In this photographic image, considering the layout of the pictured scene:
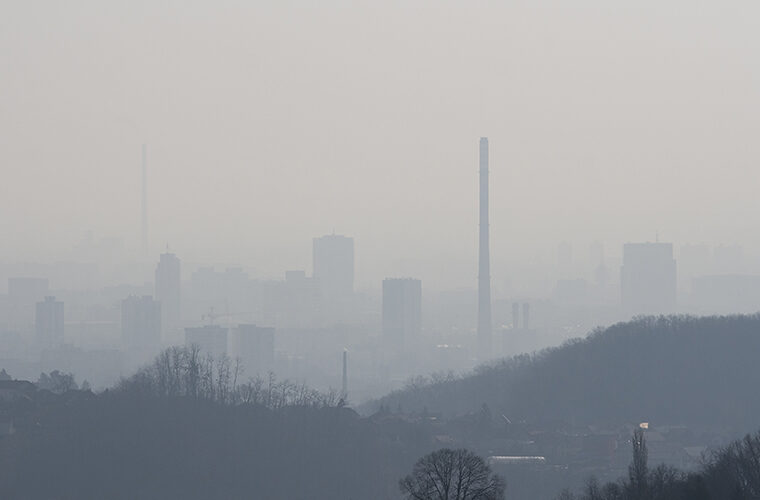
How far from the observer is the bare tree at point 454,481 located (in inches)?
864

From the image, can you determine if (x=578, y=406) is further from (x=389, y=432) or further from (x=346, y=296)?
(x=346, y=296)

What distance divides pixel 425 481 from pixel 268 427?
51.3ft

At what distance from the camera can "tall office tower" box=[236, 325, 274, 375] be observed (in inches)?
3319

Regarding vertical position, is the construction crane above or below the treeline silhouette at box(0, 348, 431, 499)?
above

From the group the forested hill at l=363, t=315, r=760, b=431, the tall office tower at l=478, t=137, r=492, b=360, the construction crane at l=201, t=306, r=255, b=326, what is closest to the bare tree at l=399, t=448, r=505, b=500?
the forested hill at l=363, t=315, r=760, b=431

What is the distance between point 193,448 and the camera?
35.8 meters

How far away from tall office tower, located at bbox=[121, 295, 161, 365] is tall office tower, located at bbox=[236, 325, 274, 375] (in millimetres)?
5791

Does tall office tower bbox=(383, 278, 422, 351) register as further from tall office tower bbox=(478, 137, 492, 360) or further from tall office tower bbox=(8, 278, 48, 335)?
tall office tower bbox=(8, 278, 48, 335)

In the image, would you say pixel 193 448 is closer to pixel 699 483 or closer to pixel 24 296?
pixel 699 483

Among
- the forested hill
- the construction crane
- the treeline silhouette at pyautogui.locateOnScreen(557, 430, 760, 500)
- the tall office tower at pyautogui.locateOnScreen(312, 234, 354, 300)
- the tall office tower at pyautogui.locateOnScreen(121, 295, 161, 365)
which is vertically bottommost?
the treeline silhouette at pyautogui.locateOnScreen(557, 430, 760, 500)

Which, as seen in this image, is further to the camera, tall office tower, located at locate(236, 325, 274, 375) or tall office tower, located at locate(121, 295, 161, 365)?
tall office tower, located at locate(121, 295, 161, 365)

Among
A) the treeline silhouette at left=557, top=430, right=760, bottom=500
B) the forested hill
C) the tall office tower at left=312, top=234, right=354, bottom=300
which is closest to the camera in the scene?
the treeline silhouette at left=557, top=430, right=760, bottom=500

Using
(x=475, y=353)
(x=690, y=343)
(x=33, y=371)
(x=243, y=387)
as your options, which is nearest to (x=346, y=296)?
(x=475, y=353)

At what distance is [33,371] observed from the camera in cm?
7288
